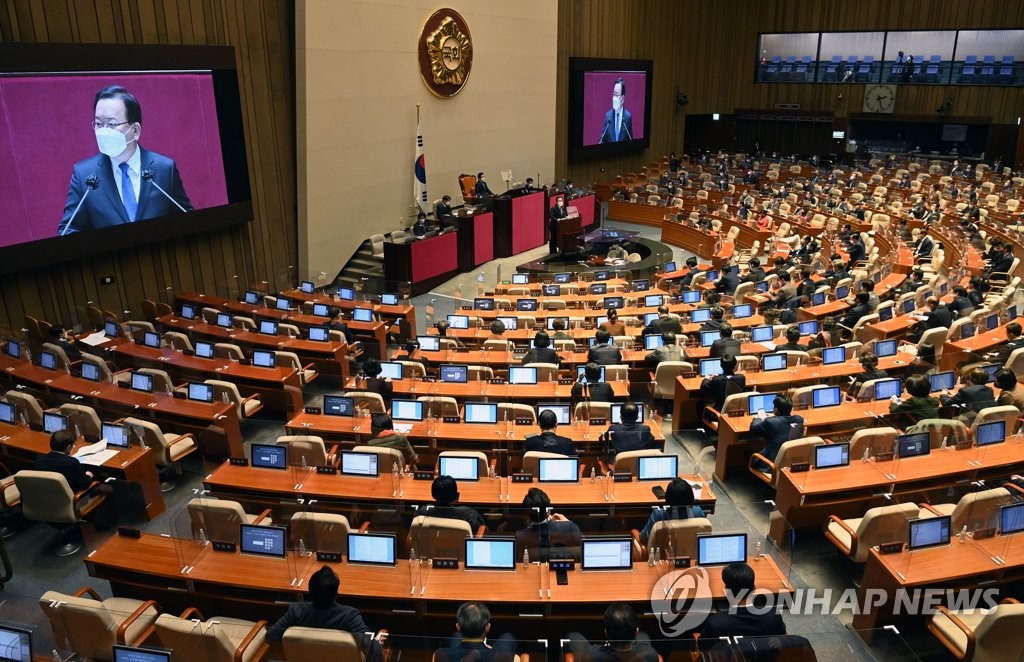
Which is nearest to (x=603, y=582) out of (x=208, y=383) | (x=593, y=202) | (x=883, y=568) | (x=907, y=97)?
(x=883, y=568)

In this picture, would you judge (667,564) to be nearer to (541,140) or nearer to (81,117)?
(81,117)

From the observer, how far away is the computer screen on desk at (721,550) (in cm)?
534

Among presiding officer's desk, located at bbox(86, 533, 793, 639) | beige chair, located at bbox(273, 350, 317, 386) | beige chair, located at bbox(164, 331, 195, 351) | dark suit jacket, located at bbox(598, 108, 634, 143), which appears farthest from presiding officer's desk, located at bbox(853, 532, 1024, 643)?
dark suit jacket, located at bbox(598, 108, 634, 143)

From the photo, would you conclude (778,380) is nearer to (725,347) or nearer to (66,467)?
(725,347)

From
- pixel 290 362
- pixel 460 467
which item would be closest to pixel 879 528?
pixel 460 467

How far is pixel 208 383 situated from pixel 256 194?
26.3 ft

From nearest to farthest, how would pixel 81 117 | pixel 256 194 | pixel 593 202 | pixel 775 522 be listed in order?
pixel 775 522, pixel 81 117, pixel 256 194, pixel 593 202

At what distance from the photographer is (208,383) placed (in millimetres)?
8883

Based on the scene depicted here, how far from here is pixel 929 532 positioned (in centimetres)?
554

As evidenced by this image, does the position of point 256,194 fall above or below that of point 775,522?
above

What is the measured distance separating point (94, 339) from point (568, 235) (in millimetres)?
12348

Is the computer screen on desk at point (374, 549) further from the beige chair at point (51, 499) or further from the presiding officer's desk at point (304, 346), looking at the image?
the presiding officer's desk at point (304, 346)

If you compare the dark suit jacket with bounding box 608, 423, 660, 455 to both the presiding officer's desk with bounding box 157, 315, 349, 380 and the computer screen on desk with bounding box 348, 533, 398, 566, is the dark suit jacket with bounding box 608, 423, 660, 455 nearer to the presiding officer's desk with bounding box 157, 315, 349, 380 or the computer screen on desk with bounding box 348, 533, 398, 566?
the computer screen on desk with bounding box 348, 533, 398, 566

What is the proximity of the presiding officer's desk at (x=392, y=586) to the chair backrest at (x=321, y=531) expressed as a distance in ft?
0.36
